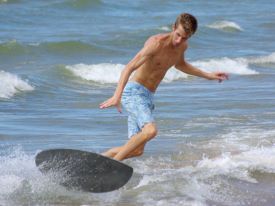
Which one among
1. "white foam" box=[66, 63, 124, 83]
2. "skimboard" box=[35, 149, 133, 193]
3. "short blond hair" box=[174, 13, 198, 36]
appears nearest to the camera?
"short blond hair" box=[174, 13, 198, 36]

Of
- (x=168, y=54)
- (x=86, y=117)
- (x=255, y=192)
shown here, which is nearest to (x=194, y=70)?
(x=168, y=54)

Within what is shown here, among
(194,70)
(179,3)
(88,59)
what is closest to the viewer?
(194,70)

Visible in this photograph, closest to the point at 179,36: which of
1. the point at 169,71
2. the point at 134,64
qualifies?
the point at 134,64

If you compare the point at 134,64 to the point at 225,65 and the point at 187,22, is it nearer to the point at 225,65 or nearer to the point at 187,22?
the point at 187,22

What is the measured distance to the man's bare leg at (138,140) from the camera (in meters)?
8.36

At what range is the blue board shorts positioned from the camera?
847 cm

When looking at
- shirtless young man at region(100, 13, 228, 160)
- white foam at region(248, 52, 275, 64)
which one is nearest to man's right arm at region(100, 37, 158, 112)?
shirtless young man at region(100, 13, 228, 160)

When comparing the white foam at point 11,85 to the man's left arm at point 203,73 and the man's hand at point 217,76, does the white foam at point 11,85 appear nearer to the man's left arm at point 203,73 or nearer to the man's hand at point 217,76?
the man's left arm at point 203,73

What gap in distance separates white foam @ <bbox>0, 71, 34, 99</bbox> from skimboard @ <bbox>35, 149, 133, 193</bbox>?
316 inches

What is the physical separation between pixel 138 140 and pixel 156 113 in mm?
5308

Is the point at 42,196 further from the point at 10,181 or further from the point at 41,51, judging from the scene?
the point at 41,51

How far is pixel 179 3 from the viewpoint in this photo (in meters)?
44.0

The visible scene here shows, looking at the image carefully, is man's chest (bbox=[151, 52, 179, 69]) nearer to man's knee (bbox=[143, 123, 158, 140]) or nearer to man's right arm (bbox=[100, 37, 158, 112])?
man's right arm (bbox=[100, 37, 158, 112])

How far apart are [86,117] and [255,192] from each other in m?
5.09
